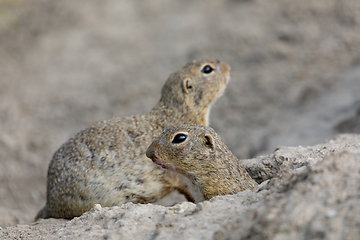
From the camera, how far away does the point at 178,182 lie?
218 inches

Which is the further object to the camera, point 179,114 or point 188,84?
point 188,84

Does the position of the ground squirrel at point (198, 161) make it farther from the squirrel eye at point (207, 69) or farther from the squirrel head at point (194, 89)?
the squirrel eye at point (207, 69)

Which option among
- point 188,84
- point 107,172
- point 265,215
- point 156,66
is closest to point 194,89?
point 188,84

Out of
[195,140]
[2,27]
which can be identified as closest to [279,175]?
[195,140]

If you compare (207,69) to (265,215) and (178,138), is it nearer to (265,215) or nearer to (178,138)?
(178,138)

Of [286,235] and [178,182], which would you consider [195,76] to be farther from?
[286,235]

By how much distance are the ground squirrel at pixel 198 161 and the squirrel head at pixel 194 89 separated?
1.57 m

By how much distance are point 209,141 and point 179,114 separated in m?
1.61

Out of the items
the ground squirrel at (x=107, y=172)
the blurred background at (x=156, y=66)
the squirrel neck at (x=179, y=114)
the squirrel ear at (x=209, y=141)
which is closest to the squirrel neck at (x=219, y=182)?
the squirrel ear at (x=209, y=141)

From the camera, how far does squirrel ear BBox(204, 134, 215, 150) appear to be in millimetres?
4973

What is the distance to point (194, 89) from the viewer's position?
6828mm

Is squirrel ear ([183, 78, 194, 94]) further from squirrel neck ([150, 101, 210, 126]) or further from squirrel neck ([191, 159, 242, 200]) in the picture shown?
squirrel neck ([191, 159, 242, 200])

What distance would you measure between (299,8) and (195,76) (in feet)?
25.5

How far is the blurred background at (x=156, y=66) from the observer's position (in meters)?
10.8
